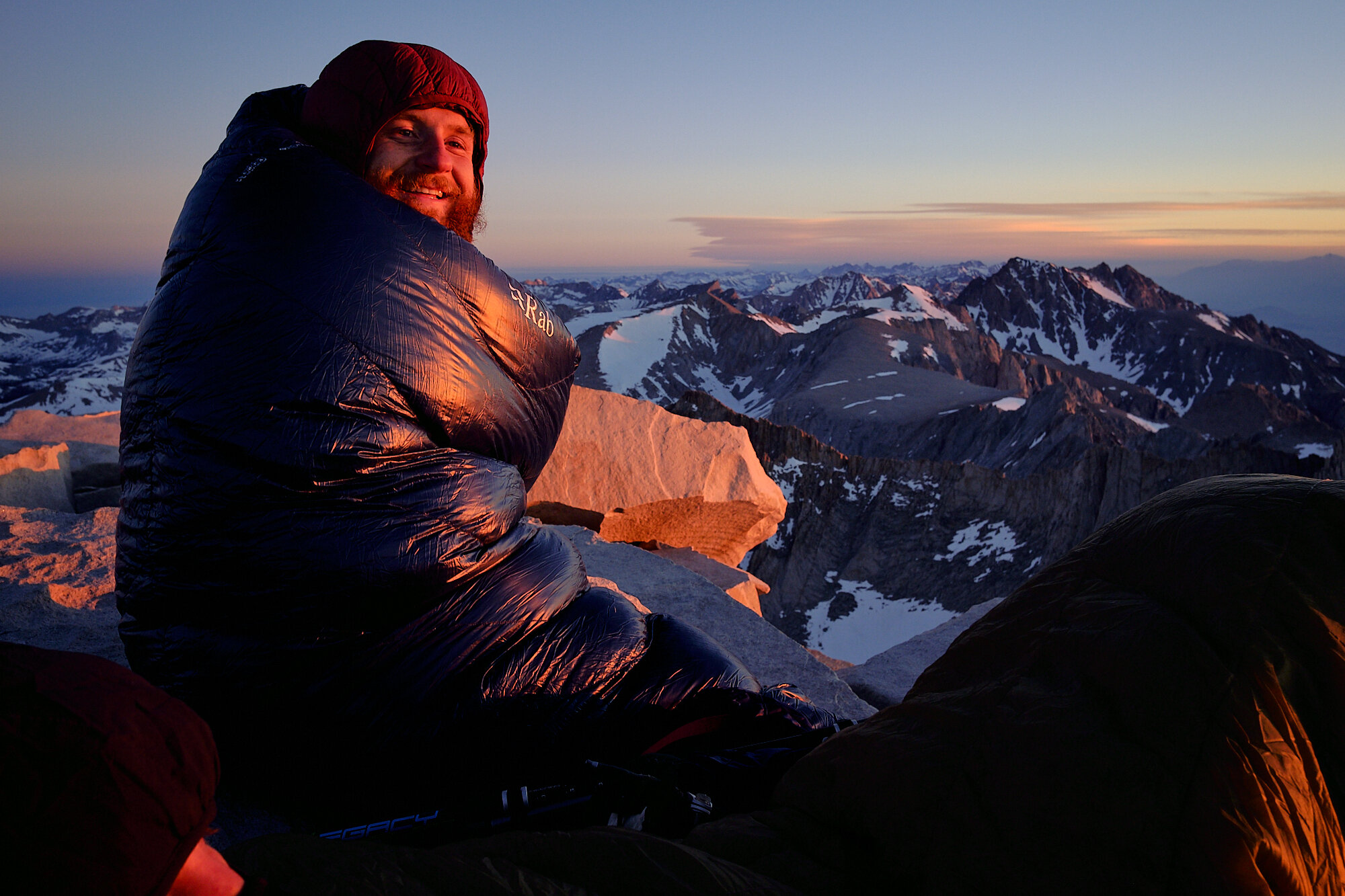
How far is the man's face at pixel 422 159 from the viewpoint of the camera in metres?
2.23

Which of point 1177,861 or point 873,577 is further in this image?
point 873,577

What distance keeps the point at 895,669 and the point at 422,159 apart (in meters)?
4.06

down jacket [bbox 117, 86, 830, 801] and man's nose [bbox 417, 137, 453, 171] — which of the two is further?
man's nose [bbox 417, 137, 453, 171]

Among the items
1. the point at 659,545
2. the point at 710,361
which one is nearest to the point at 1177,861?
the point at 659,545

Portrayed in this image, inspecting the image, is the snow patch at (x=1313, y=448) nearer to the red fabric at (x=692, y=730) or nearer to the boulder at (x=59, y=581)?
the red fabric at (x=692, y=730)

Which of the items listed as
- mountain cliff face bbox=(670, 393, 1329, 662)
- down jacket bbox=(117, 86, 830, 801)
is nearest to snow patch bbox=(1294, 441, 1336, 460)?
mountain cliff face bbox=(670, 393, 1329, 662)

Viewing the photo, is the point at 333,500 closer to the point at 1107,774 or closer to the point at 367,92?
the point at 367,92

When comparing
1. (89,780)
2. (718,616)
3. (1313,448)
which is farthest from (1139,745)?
(1313,448)

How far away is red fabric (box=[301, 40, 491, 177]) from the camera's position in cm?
215

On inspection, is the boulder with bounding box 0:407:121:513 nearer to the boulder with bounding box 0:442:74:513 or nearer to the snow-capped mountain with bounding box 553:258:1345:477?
the boulder with bounding box 0:442:74:513

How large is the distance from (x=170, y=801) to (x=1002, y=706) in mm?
1326

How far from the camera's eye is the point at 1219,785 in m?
1.15

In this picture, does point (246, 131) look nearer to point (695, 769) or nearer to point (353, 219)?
point (353, 219)

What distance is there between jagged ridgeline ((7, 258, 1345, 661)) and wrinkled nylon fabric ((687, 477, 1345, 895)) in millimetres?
2272
